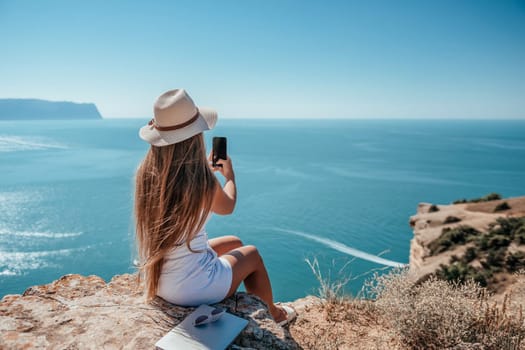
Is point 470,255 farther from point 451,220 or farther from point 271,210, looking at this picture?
point 271,210

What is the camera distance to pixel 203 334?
5.63 ft

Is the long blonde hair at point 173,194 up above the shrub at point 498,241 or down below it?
above

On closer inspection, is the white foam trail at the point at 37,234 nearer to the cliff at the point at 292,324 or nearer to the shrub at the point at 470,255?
the cliff at the point at 292,324

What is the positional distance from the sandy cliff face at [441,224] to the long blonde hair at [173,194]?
42.4 ft

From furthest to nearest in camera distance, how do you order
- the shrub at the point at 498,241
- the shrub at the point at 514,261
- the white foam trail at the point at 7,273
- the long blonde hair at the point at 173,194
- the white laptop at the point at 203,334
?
the white foam trail at the point at 7,273
the shrub at the point at 498,241
the shrub at the point at 514,261
the long blonde hair at the point at 173,194
the white laptop at the point at 203,334

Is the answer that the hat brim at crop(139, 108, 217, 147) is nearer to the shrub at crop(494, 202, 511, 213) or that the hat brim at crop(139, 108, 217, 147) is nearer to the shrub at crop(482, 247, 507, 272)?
the shrub at crop(482, 247, 507, 272)

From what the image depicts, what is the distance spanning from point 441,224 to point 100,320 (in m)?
21.7

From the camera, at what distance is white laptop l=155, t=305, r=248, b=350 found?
163 cm

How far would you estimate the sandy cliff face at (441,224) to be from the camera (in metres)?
13.9

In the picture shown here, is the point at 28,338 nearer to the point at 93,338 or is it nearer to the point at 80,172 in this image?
the point at 93,338

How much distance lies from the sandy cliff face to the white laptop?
41.6ft

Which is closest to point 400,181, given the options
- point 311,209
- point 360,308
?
point 311,209

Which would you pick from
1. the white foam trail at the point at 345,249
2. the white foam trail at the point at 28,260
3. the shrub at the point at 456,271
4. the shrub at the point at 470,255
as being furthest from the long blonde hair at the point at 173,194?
the white foam trail at the point at 28,260

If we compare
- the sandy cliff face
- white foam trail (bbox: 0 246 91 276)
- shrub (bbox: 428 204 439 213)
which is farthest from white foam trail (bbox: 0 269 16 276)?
shrub (bbox: 428 204 439 213)
